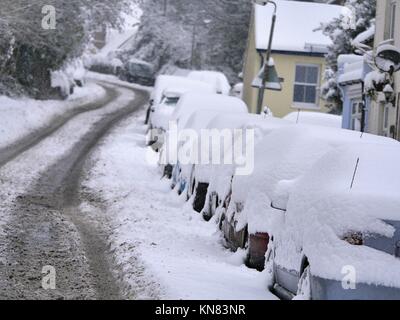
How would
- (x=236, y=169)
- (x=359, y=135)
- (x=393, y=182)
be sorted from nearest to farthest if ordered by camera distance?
1. (x=393, y=182)
2. (x=359, y=135)
3. (x=236, y=169)

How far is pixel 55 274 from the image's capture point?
7.93m

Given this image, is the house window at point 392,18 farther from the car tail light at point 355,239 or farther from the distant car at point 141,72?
the distant car at point 141,72

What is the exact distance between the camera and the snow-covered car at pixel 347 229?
→ 5.58 meters

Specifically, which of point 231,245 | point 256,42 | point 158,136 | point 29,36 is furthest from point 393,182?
point 256,42

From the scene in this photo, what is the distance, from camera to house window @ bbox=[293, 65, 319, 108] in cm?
3425

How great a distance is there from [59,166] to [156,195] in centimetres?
385

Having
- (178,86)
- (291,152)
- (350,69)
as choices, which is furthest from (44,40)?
(291,152)

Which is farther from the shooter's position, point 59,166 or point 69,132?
point 69,132

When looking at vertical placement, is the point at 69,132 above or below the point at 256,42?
below

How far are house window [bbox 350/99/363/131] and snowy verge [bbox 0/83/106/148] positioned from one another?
9.94m

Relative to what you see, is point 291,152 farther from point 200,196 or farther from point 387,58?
point 387,58

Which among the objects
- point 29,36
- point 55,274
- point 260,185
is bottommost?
point 55,274

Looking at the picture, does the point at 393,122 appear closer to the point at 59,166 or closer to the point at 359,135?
the point at 59,166

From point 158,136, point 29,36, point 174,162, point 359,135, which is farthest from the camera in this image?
point 29,36
